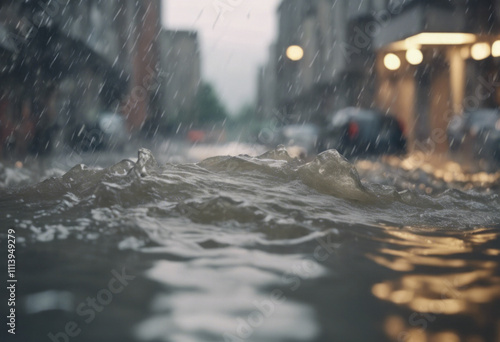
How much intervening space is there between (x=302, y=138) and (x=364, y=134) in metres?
3.86

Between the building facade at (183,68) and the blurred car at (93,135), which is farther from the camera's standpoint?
the building facade at (183,68)

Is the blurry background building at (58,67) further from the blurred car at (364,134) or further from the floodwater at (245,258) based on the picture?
the floodwater at (245,258)

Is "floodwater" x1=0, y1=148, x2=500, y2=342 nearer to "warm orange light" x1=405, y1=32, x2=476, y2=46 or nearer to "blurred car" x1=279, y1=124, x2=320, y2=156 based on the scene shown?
"blurred car" x1=279, y1=124, x2=320, y2=156

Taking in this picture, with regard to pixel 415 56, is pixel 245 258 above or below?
below

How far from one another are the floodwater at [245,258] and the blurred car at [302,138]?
1160cm

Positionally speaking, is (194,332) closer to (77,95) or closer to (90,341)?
(90,341)

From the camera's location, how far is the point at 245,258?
8.71ft

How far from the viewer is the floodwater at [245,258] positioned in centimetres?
187

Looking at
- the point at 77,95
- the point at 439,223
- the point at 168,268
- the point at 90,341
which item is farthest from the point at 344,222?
the point at 77,95

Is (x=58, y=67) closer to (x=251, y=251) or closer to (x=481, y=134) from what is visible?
(x=481, y=134)

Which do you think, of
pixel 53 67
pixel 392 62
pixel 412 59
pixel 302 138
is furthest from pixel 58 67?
pixel 412 59

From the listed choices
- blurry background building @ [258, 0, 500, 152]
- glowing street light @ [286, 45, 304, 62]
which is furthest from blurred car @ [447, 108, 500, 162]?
glowing street light @ [286, 45, 304, 62]

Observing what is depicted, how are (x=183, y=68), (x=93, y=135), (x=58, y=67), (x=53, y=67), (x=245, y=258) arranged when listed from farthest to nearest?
(x=183, y=68) → (x=93, y=135) → (x=58, y=67) → (x=53, y=67) → (x=245, y=258)

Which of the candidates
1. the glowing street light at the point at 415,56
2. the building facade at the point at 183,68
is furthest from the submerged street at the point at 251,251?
the building facade at the point at 183,68
